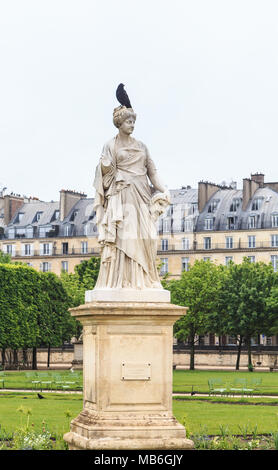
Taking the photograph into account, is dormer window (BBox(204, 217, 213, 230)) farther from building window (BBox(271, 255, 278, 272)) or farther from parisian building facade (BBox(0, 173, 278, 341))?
building window (BBox(271, 255, 278, 272))

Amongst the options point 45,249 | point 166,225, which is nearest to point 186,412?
point 166,225

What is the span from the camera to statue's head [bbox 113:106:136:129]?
16.2 meters

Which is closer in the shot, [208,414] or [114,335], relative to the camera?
[114,335]

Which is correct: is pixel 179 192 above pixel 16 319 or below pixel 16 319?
above

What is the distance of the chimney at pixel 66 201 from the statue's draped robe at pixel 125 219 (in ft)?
333

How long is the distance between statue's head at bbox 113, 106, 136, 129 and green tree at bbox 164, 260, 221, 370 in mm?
62763

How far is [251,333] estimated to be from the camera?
80125 millimetres

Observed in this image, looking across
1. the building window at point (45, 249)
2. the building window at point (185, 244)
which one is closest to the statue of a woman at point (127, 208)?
the building window at point (185, 244)

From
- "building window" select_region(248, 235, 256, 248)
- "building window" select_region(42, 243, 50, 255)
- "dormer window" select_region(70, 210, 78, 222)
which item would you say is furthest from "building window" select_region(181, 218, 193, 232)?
"building window" select_region(42, 243, 50, 255)

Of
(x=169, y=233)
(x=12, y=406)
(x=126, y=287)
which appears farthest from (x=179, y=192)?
(x=126, y=287)

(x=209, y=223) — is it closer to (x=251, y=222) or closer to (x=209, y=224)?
(x=209, y=224)
